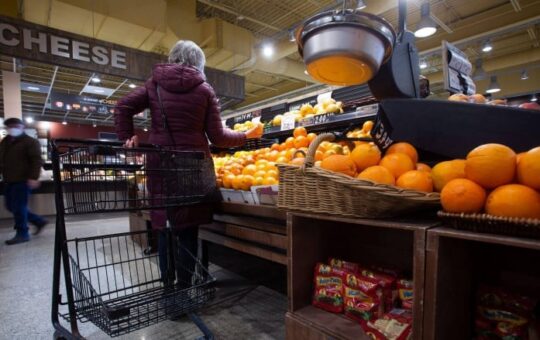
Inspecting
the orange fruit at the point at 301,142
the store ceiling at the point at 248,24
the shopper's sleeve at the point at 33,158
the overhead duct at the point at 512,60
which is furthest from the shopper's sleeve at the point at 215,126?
the overhead duct at the point at 512,60

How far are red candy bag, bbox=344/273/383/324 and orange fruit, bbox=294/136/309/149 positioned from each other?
1.01 meters

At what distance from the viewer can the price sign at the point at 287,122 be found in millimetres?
2395

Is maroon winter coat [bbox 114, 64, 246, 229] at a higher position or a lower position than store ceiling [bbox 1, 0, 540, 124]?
lower

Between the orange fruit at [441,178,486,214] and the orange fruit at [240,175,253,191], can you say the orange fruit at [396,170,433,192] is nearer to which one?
the orange fruit at [441,178,486,214]

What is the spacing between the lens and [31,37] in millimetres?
3363

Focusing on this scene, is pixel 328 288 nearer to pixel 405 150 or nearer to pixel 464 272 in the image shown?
pixel 464 272

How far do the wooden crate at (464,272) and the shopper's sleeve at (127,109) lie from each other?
62.2 inches

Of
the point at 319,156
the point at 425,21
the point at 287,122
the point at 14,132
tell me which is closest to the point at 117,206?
the point at 319,156

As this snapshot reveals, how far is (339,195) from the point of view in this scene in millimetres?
956

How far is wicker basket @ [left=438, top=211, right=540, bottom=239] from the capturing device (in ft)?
2.08

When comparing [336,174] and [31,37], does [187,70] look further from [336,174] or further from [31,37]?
[31,37]

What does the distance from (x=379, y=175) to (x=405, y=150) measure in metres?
0.17

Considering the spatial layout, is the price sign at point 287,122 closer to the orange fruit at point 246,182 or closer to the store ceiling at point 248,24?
the orange fruit at point 246,182

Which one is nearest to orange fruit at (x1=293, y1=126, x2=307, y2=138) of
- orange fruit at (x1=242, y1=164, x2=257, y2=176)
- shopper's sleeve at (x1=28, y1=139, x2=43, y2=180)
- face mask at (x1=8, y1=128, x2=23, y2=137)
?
orange fruit at (x1=242, y1=164, x2=257, y2=176)
